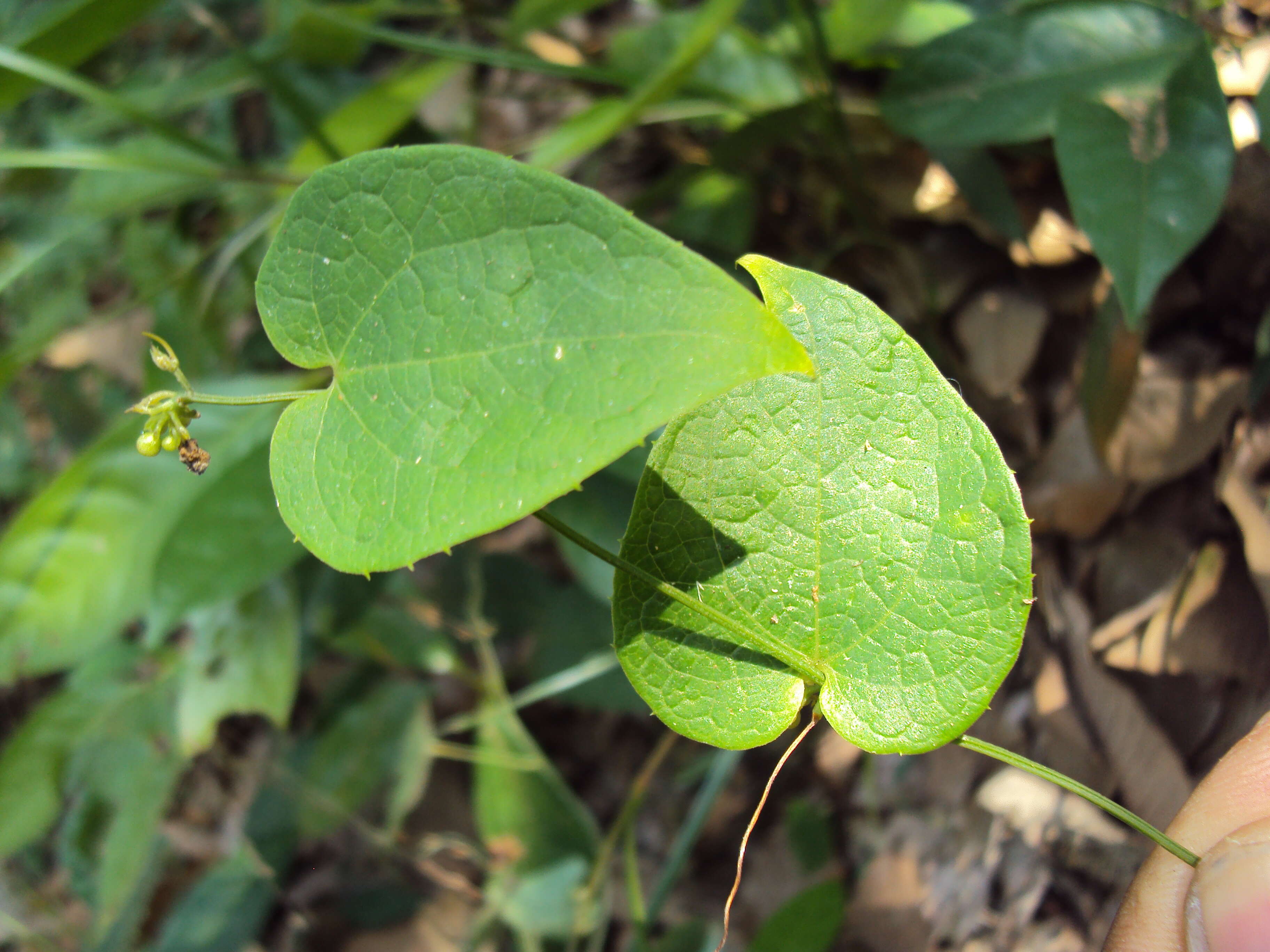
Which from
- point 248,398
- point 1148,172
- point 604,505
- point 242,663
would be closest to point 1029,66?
point 1148,172

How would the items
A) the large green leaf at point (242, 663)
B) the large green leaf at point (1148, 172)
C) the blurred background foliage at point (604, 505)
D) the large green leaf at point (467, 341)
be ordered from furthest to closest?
the large green leaf at point (242, 663) → the blurred background foliage at point (604, 505) → the large green leaf at point (1148, 172) → the large green leaf at point (467, 341)

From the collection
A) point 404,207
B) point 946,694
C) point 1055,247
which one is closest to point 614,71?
point 1055,247

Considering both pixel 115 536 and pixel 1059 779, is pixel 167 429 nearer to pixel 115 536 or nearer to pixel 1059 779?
pixel 1059 779

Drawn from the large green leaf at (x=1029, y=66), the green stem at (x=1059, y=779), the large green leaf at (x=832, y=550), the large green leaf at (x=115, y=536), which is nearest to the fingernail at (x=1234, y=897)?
the green stem at (x=1059, y=779)

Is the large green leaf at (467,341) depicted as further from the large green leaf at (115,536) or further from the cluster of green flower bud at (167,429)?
the large green leaf at (115,536)

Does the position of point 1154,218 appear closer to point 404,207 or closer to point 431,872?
point 404,207

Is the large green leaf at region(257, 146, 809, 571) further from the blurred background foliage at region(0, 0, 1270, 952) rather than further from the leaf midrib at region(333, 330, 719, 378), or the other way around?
the blurred background foliage at region(0, 0, 1270, 952)
